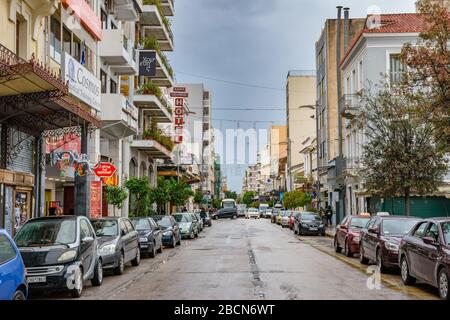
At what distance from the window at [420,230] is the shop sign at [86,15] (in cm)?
1597

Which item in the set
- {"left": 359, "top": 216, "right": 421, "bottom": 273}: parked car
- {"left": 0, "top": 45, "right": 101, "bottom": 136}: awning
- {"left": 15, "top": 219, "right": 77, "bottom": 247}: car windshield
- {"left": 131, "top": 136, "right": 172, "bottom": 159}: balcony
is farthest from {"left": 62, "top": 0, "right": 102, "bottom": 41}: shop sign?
{"left": 359, "top": 216, "right": 421, "bottom": 273}: parked car

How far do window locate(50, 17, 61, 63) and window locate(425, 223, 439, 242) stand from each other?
15.5 meters

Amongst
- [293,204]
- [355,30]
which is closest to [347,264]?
[355,30]

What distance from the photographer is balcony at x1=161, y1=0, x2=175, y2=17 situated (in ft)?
167

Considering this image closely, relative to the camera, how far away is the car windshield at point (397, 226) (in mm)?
17672

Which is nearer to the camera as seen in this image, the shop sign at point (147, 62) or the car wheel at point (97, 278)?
the car wheel at point (97, 278)

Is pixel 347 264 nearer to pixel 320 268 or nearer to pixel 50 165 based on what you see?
pixel 320 268

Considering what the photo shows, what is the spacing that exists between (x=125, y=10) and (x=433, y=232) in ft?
87.9

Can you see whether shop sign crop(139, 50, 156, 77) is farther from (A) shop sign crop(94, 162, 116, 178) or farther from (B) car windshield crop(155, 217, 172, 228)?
(A) shop sign crop(94, 162, 116, 178)

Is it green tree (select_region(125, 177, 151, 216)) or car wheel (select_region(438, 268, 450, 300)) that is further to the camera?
green tree (select_region(125, 177, 151, 216))

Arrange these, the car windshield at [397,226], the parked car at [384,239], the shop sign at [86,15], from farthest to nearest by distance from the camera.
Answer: the shop sign at [86,15], the car windshield at [397,226], the parked car at [384,239]

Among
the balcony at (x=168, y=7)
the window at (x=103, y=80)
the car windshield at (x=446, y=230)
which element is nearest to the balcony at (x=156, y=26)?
the balcony at (x=168, y=7)

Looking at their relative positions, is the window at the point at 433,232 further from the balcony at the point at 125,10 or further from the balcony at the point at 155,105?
the balcony at the point at 155,105

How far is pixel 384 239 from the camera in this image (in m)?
16.8
